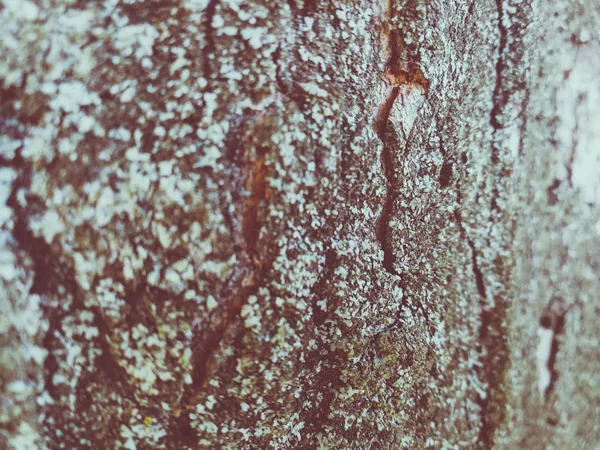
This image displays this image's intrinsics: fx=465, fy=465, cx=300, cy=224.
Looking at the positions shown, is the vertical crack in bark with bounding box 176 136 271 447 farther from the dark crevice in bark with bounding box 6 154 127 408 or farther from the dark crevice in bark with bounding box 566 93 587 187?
the dark crevice in bark with bounding box 566 93 587 187

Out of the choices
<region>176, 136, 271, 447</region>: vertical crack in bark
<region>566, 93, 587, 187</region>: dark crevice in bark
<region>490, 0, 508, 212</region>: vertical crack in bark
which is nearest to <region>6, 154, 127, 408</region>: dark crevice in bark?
<region>176, 136, 271, 447</region>: vertical crack in bark

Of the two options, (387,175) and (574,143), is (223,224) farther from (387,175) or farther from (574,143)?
(574,143)

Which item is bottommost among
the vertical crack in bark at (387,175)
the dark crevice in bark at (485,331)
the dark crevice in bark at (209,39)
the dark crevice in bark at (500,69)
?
the dark crevice in bark at (485,331)

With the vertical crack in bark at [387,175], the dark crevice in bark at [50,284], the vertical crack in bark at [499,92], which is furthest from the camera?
the vertical crack in bark at [499,92]

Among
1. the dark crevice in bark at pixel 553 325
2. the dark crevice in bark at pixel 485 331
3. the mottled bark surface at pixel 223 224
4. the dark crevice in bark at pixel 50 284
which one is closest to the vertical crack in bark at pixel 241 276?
the mottled bark surface at pixel 223 224

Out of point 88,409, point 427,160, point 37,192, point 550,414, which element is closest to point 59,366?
point 88,409

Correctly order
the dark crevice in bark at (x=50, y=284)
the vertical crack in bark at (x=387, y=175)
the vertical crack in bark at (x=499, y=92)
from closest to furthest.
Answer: the dark crevice in bark at (x=50, y=284) < the vertical crack in bark at (x=387, y=175) < the vertical crack in bark at (x=499, y=92)

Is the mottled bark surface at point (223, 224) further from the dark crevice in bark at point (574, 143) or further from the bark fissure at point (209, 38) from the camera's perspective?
the dark crevice in bark at point (574, 143)
